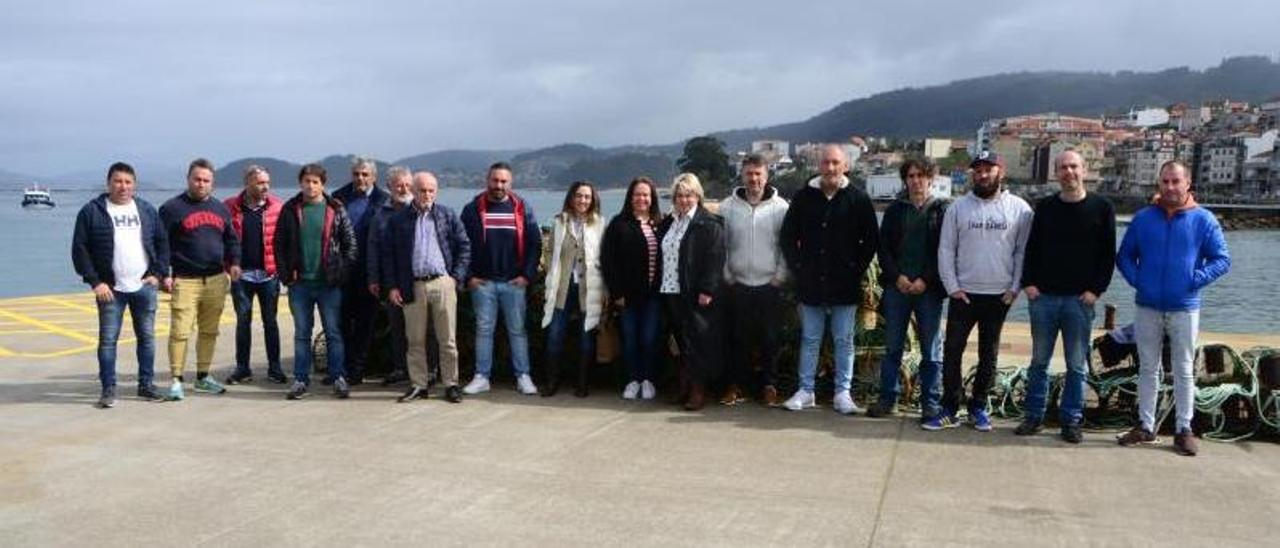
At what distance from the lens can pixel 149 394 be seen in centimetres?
710

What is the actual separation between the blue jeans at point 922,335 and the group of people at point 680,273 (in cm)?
1

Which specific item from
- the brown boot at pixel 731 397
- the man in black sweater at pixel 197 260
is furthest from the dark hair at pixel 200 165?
the brown boot at pixel 731 397

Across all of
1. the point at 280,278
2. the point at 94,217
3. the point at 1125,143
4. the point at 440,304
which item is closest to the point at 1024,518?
the point at 440,304

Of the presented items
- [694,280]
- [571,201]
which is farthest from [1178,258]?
[571,201]

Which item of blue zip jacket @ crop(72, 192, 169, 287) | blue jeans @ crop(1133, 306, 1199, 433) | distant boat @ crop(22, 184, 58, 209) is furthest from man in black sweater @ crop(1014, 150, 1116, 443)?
distant boat @ crop(22, 184, 58, 209)

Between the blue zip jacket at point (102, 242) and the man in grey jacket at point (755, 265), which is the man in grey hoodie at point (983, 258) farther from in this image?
the blue zip jacket at point (102, 242)

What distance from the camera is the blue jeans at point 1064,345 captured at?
588 cm

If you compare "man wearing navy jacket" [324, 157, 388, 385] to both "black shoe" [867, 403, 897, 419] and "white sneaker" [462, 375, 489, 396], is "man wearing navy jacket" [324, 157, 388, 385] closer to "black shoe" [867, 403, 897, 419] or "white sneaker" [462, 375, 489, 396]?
"white sneaker" [462, 375, 489, 396]

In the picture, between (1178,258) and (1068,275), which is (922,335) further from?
(1178,258)

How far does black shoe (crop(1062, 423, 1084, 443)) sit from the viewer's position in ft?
19.4

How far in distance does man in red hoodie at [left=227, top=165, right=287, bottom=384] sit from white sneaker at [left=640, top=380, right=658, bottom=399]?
10.1 feet

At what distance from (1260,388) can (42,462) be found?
7.53 m

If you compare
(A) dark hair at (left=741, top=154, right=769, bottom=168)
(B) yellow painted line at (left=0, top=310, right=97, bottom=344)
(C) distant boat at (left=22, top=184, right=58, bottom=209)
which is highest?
(A) dark hair at (left=741, top=154, right=769, bottom=168)

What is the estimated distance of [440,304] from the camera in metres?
7.11
